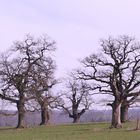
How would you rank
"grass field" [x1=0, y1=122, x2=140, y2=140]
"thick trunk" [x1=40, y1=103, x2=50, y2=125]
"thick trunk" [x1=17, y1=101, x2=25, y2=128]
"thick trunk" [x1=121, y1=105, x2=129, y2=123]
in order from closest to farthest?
1. "grass field" [x1=0, y1=122, x2=140, y2=140]
2. "thick trunk" [x1=17, y1=101, x2=25, y2=128]
3. "thick trunk" [x1=121, y1=105, x2=129, y2=123]
4. "thick trunk" [x1=40, y1=103, x2=50, y2=125]

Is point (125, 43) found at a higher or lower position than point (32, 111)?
higher

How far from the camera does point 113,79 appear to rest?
56.3 m

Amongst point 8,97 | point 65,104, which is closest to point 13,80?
point 8,97

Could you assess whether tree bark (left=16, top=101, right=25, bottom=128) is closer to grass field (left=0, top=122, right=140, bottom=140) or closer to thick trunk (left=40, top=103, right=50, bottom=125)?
thick trunk (left=40, top=103, right=50, bottom=125)

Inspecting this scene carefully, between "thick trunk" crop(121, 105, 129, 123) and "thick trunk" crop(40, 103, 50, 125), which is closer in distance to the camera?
"thick trunk" crop(121, 105, 129, 123)

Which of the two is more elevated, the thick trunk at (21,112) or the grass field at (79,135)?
the thick trunk at (21,112)

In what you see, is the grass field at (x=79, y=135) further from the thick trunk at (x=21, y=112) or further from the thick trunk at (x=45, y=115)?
the thick trunk at (x=45, y=115)

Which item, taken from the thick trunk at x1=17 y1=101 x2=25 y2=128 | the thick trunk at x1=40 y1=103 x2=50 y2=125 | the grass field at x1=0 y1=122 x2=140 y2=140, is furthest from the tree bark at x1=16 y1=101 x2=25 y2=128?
the grass field at x1=0 y1=122 x2=140 y2=140

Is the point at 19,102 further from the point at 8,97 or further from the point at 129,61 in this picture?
the point at 129,61

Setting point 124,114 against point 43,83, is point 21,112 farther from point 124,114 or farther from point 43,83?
point 124,114

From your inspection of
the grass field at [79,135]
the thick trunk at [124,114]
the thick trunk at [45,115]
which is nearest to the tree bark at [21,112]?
the thick trunk at [45,115]

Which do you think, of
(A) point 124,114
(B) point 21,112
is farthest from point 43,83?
(A) point 124,114

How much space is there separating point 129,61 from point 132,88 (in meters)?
3.34

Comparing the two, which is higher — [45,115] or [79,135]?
[45,115]
